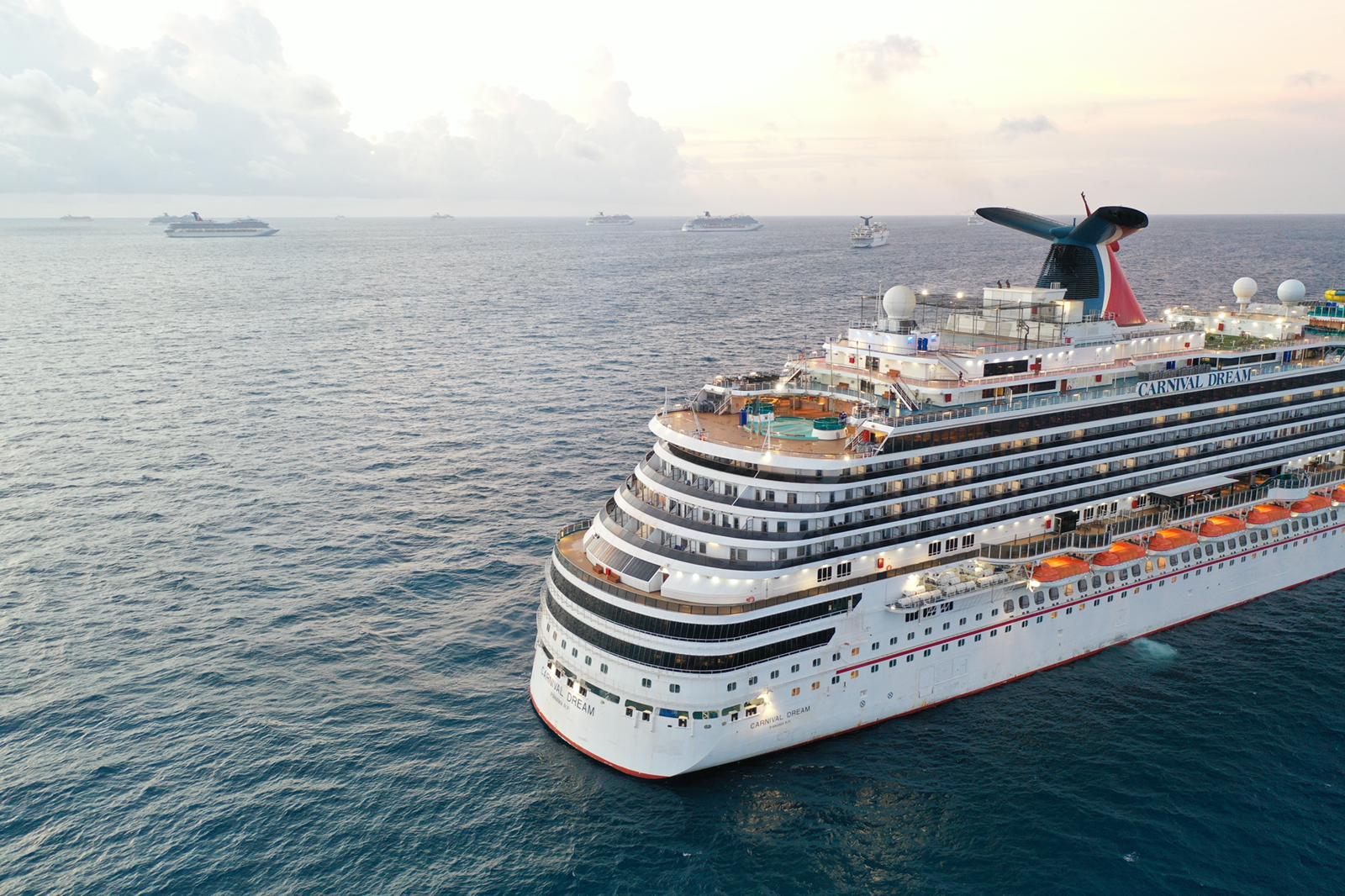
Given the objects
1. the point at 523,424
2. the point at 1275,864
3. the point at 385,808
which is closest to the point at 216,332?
the point at 523,424

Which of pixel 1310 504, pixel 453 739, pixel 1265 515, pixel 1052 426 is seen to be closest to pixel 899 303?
pixel 1052 426

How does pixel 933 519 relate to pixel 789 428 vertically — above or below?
below

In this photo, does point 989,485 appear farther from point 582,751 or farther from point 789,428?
point 582,751

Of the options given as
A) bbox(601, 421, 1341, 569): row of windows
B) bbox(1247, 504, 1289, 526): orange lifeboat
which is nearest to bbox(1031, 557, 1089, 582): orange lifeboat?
bbox(601, 421, 1341, 569): row of windows

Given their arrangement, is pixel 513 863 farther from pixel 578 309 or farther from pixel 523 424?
pixel 578 309

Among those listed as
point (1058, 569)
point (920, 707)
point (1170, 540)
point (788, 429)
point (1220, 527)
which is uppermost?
point (788, 429)

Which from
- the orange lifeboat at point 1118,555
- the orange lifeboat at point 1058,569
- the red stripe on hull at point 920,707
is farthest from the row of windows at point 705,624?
the orange lifeboat at point 1118,555
